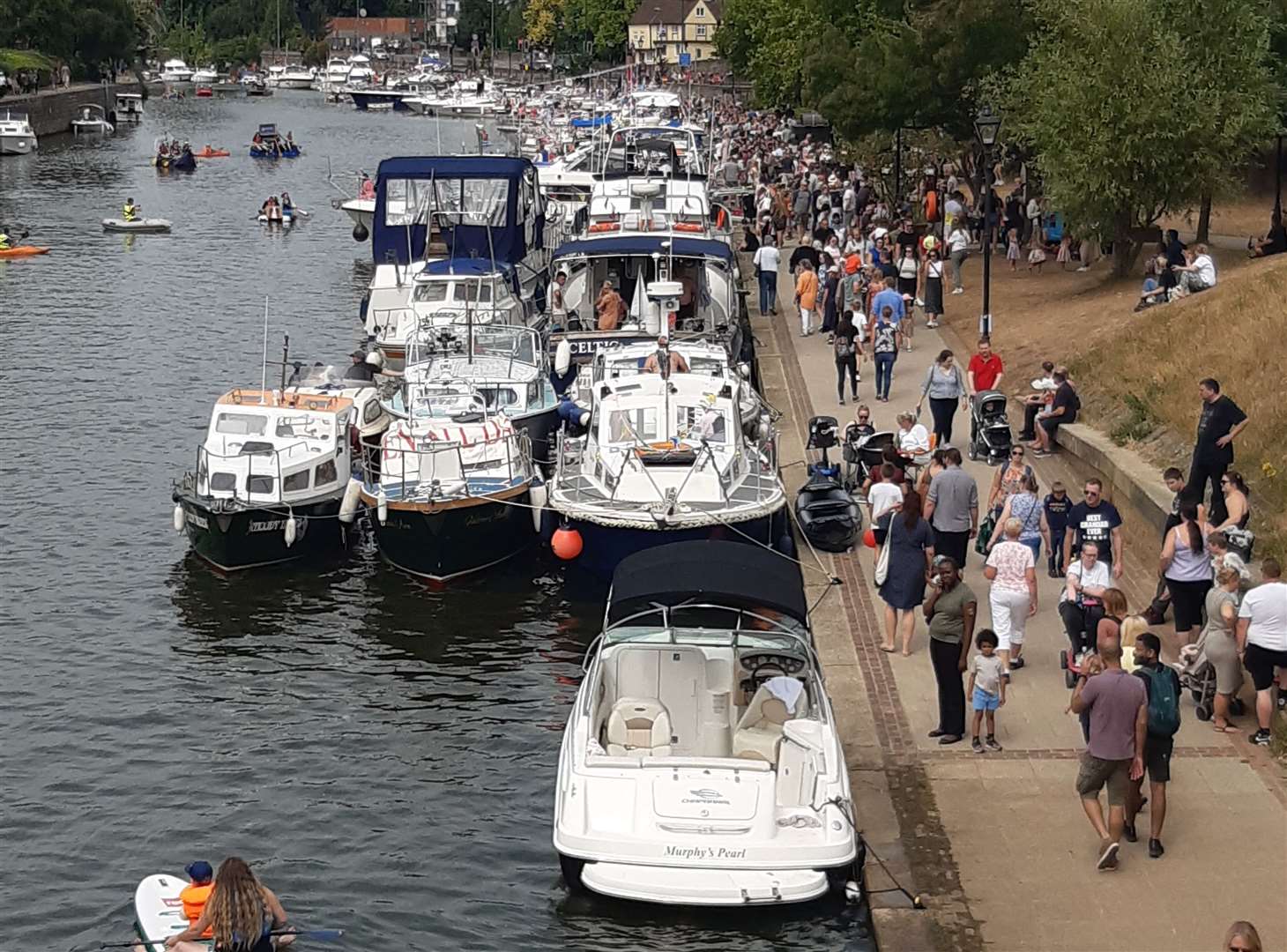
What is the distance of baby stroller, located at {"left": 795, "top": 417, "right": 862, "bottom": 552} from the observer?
2552cm

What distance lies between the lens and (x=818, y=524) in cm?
2558

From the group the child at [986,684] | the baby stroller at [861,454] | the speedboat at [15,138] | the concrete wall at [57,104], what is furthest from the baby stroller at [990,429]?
the concrete wall at [57,104]

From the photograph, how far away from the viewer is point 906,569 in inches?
816

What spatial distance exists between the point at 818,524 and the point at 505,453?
519cm

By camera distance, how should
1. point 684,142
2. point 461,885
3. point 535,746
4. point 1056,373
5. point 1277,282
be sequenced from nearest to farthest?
point 461,885 → point 535,746 → point 1056,373 → point 1277,282 → point 684,142

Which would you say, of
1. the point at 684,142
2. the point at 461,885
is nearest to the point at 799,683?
the point at 461,885

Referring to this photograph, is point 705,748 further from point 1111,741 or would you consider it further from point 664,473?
→ point 664,473

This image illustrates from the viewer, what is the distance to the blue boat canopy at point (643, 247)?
38.2 metres

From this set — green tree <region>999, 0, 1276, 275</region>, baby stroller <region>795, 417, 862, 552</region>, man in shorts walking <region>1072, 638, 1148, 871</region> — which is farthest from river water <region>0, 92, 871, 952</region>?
green tree <region>999, 0, 1276, 275</region>

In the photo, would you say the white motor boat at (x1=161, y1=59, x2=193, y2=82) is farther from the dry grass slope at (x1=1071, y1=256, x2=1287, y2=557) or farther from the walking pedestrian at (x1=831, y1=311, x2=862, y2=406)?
the dry grass slope at (x1=1071, y1=256, x2=1287, y2=557)

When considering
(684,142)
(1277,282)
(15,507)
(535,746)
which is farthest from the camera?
(684,142)

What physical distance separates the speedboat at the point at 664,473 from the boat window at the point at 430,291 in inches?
440

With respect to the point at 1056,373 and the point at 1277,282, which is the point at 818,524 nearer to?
the point at 1056,373

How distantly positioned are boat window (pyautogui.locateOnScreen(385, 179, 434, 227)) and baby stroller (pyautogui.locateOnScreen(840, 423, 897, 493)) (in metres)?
19.4
